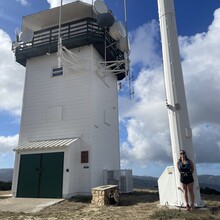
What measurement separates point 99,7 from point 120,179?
11.1 meters

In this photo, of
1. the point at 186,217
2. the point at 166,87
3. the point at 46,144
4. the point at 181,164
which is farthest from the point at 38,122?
the point at 186,217

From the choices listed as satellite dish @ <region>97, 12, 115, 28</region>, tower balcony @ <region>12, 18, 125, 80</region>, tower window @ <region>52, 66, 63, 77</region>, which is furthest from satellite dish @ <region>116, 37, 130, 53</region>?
tower window @ <region>52, 66, 63, 77</region>

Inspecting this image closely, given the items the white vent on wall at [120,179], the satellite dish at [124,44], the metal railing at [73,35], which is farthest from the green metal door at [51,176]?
the satellite dish at [124,44]

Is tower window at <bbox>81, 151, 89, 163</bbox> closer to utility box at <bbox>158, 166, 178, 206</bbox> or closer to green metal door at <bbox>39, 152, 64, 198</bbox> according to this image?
green metal door at <bbox>39, 152, 64, 198</bbox>

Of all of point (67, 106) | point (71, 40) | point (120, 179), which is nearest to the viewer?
point (120, 179)

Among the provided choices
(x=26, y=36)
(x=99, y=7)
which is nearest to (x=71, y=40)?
(x=99, y=7)

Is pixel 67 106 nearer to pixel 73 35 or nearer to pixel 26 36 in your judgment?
pixel 73 35

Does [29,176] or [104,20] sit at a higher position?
[104,20]

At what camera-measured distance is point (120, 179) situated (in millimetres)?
14125

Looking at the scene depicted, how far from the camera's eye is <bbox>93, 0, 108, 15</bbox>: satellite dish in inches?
625

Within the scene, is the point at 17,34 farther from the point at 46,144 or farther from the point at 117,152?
the point at 117,152

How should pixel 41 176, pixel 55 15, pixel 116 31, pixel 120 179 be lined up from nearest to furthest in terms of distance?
pixel 41 176 < pixel 120 179 < pixel 116 31 < pixel 55 15

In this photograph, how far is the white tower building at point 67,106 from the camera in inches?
510

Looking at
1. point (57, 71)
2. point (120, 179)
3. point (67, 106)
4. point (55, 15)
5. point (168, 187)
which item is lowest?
point (168, 187)
